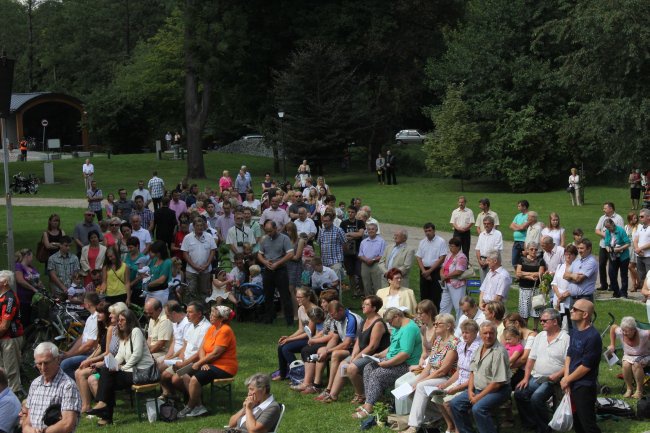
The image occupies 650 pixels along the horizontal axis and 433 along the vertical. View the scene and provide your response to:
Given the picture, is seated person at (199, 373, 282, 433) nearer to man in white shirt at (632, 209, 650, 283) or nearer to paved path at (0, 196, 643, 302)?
paved path at (0, 196, 643, 302)

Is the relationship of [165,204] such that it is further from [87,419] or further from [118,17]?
[118,17]

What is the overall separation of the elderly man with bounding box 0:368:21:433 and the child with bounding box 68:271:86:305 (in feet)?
19.5

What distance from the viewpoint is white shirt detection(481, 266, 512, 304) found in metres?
13.3

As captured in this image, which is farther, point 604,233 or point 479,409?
point 604,233

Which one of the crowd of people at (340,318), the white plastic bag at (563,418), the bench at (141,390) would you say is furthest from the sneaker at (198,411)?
the white plastic bag at (563,418)

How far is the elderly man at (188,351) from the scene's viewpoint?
11.4 m

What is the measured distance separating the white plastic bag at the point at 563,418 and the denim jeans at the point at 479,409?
0.53m

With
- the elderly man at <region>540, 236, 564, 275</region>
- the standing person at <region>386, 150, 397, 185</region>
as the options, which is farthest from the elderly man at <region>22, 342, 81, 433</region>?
the standing person at <region>386, 150, 397, 185</region>

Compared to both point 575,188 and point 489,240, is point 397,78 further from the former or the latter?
point 489,240

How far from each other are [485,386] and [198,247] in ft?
26.5

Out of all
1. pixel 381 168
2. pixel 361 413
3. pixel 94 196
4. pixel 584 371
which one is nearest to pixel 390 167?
pixel 381 168

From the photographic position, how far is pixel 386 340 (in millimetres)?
11625

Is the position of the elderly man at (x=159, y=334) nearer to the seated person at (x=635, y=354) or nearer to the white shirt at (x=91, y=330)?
the white shirt at (x=91, y=330)

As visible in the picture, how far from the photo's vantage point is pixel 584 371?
9547mm
